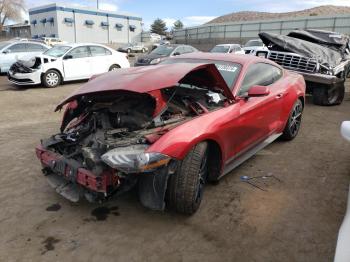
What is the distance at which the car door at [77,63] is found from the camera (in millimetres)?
12117

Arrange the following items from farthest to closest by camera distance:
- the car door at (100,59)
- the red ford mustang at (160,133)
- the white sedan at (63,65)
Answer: the car door at (100,59) < the white sedan at (63,65) < the red ford mustang at (160,133)

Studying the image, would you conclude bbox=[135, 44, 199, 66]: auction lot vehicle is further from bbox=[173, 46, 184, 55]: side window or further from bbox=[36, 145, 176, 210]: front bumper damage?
bbox=[36, 145, 176, 210]: front bumper damage

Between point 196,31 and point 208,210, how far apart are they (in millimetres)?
47545

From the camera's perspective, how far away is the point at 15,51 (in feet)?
48.4

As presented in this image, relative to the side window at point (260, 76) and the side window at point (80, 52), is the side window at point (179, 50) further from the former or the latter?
the side window at point (260, 76)

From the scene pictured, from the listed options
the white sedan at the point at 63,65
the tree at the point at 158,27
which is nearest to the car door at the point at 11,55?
the white sedan at the point at 63,65

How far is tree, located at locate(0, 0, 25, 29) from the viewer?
6353 centimetres

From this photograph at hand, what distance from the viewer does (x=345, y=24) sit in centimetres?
2859

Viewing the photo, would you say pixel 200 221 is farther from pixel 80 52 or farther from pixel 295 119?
pixel 80 52

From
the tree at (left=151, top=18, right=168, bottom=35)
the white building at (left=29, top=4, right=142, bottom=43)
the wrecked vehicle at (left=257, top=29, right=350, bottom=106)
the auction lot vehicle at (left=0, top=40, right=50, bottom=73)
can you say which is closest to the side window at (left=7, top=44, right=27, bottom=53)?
the auction lot vehicle at (left=0, top=40, right=50, bottom=73)

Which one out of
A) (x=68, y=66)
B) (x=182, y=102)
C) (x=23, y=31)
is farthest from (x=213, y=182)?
(x=23, y=31)

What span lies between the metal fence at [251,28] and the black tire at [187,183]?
98.7 feet

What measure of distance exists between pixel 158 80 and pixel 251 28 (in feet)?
121

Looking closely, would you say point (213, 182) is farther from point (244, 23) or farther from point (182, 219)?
point (244, 23)
